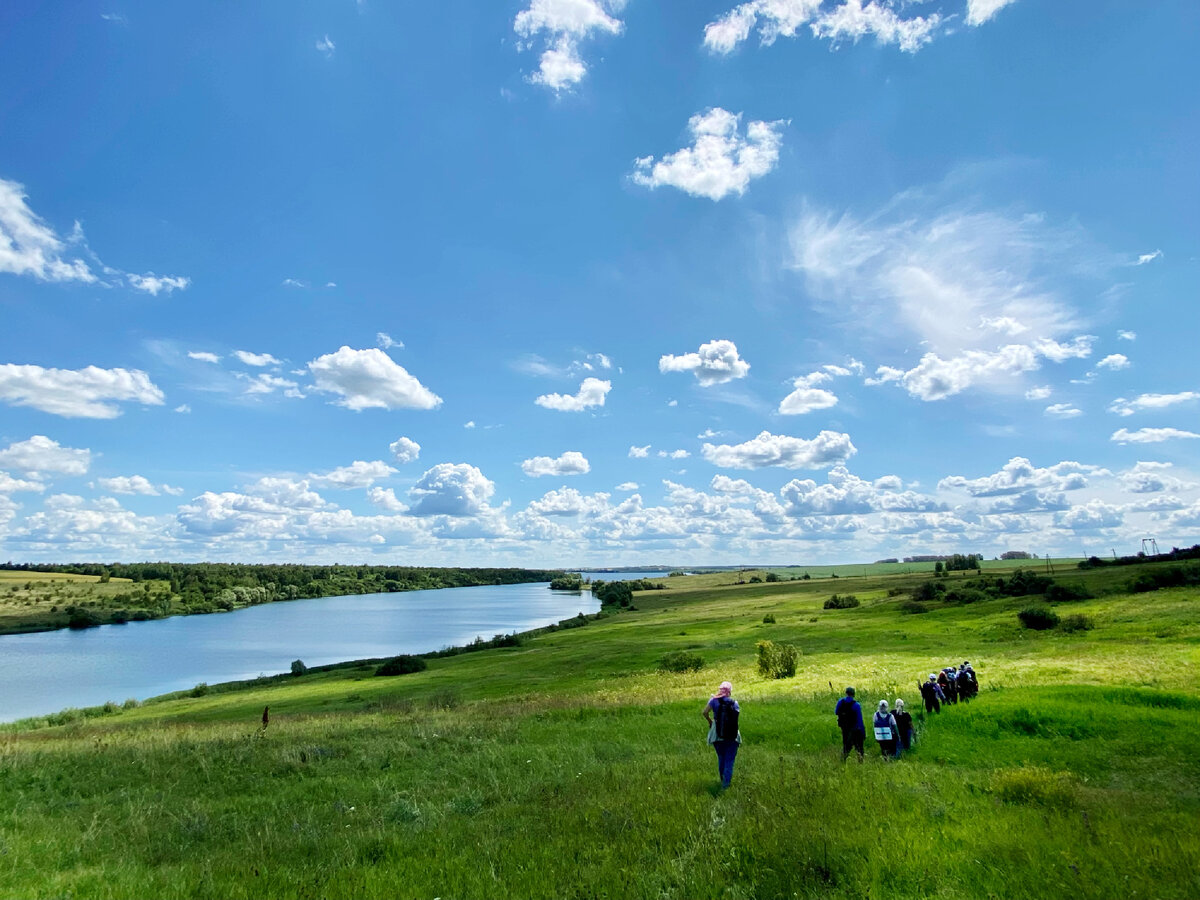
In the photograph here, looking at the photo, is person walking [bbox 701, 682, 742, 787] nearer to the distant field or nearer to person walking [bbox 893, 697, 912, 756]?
person walking [bbox 893, 697, 912, 756]

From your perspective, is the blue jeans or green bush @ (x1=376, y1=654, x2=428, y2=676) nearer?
the blue jeans

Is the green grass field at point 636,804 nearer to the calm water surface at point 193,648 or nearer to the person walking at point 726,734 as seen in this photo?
the person walking at point 726,734

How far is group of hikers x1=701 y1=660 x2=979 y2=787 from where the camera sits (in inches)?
498

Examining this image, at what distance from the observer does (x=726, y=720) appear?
12.6 meters

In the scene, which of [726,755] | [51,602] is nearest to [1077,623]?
[726,755]

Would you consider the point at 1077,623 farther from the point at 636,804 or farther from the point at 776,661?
the point at 636,804

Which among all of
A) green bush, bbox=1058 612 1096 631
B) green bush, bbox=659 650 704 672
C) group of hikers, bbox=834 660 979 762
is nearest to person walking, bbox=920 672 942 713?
group of hikers, bbox=834 660 979 762

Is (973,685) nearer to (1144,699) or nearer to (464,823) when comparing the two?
(1144,699)

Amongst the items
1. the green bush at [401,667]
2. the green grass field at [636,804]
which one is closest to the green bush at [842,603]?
the green bush at [401,667]

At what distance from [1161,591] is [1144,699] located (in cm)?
7522

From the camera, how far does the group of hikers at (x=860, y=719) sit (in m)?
12.7

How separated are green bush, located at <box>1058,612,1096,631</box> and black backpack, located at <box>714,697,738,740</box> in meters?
64.0

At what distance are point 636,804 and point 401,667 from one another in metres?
66.2

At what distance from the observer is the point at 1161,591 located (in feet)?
256
